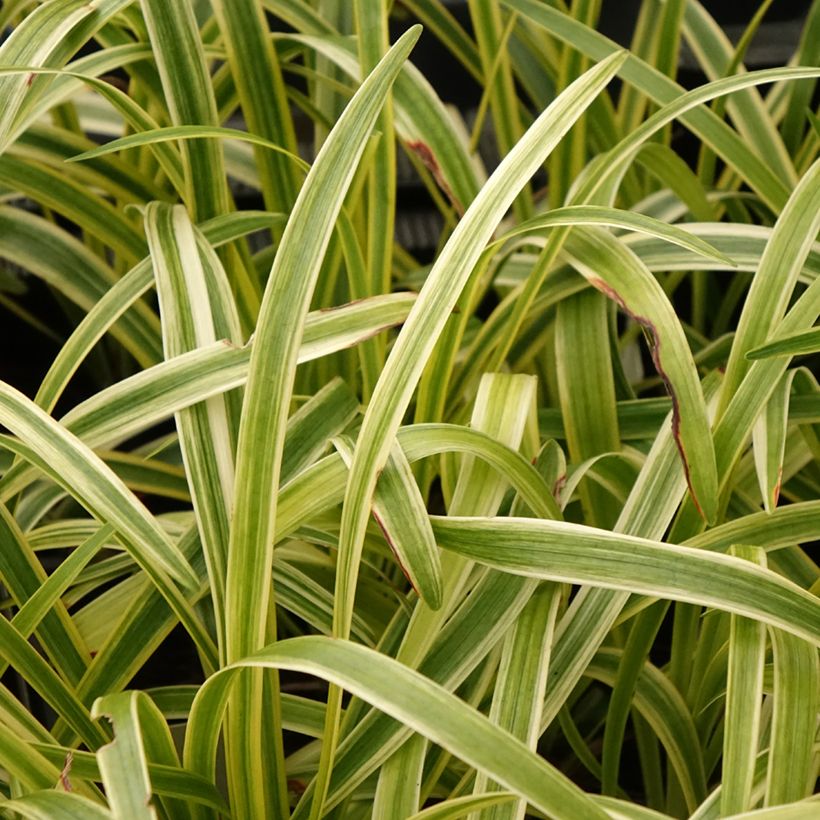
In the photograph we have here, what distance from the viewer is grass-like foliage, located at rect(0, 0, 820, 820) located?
0.42m

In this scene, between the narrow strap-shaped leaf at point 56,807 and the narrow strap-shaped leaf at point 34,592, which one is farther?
the narrow strap-shaped leaf at point 34,592

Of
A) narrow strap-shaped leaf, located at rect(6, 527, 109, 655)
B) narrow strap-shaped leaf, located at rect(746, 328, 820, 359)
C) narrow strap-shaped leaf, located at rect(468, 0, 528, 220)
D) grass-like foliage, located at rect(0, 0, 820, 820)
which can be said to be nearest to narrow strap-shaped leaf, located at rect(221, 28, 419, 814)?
grass-like foliage, located at rect(0, 0, 820, 820)

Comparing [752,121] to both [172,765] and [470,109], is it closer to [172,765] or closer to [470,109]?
[470,109]

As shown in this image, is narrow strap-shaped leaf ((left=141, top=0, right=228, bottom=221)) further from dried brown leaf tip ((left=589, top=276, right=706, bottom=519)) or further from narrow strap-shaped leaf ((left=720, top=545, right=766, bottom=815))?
narrow strap-shaped leaf ((left=720, top=545, right=766, bottom=815))

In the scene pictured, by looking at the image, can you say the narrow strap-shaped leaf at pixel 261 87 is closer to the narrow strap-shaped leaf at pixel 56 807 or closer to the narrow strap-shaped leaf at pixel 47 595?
the narrow strap-shaped leaf at pixel 47 595

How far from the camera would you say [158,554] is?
452mm

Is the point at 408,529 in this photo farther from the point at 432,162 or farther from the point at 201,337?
the point at 432,162

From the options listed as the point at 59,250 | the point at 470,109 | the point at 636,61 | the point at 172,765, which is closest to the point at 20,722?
the point at 172,765

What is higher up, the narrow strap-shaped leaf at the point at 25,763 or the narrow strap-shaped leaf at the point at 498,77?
the narrow strap-shaped leaf at the point at 498,77

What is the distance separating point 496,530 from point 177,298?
0.24m

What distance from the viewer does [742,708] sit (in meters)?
0.43

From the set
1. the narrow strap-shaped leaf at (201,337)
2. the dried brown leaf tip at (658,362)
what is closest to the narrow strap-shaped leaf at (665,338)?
the dried brown leaf tip at (658,362)

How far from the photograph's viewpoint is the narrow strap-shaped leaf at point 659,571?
42 centimetres

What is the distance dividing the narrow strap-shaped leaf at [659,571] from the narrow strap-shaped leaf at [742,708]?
3 cm
